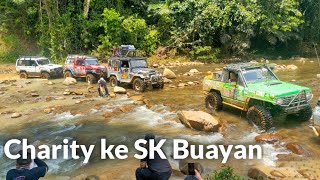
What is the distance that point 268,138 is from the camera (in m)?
9.88

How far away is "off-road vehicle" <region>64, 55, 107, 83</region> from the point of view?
2131 centimetres

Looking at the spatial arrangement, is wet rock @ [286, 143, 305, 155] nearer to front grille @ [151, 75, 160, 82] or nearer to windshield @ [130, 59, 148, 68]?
front grille @ [151, 75, 160, 82]

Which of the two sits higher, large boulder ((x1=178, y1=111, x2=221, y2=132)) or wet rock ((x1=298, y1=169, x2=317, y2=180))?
large boulder ((x1=178, y1=111, x2=221, y2=132))

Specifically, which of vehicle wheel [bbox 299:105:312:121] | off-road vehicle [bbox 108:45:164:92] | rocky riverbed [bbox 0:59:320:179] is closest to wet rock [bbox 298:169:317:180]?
rocky riverbed [bbox 0:59:320:179]

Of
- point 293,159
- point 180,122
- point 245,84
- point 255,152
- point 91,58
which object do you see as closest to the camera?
point 293,159

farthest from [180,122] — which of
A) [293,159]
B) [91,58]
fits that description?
[91,58]

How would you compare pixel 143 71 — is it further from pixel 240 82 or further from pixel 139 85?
pixel 240 82

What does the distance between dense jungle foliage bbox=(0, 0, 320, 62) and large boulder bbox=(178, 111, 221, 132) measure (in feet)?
69.2

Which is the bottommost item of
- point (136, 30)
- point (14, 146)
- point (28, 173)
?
point (14, 146)

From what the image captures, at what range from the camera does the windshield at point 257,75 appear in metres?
11.8

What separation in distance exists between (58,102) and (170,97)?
229 inches

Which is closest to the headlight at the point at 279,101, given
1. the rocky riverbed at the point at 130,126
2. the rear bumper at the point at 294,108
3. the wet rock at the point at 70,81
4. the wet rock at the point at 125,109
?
the rear bumper at the point at 294,108

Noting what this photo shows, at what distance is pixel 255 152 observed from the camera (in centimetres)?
916

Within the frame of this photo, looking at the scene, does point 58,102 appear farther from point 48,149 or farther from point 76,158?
point 76,158
